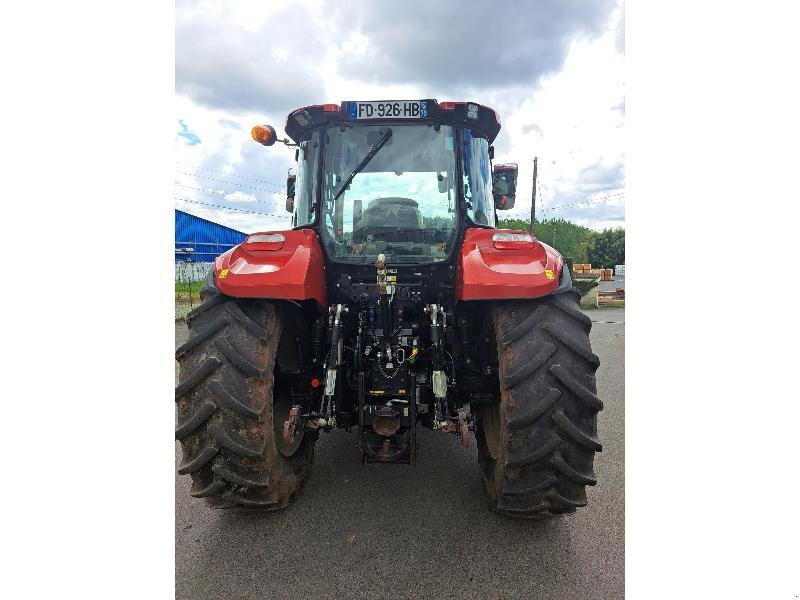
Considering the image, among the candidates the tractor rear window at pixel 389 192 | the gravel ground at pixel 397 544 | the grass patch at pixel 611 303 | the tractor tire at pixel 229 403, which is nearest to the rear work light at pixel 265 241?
the tractor tire at pixel 229 403

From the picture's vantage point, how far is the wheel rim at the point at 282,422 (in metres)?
2.59

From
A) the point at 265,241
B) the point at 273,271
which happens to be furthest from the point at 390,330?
the point at 265,241

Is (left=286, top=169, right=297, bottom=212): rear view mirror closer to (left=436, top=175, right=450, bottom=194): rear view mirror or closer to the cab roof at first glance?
the cab roof

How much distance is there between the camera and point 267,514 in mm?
2502

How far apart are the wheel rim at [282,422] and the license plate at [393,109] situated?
1567 millimetres

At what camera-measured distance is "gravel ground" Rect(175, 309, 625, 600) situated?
6.60 feet

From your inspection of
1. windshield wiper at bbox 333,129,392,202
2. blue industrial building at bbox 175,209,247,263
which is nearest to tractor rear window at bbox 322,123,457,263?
windshield wiper at bbox 333,129,392,202

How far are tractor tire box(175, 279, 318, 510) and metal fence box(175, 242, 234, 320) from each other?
10.0 ft

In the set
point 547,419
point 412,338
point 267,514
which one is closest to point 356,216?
point 412,338

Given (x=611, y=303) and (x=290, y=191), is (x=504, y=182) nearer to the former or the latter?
(x=290, y=191)

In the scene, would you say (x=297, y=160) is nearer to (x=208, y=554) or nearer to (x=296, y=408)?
(x=296, y=408)

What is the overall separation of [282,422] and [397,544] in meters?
0.89

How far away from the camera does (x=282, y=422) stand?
2.66 metres

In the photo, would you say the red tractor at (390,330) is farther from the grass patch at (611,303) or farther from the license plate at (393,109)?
the grass patch at (611,303)
